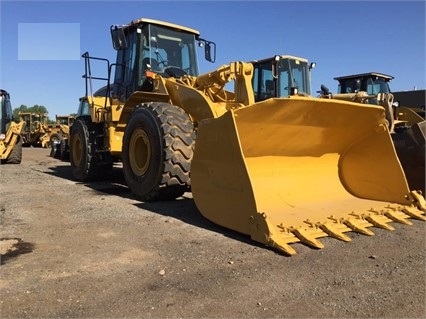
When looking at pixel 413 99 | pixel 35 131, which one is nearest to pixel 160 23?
pixel 413 99

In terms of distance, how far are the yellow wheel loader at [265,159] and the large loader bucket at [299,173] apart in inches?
0.5

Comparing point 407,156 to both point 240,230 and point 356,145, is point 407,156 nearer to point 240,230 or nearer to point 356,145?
point 356,145

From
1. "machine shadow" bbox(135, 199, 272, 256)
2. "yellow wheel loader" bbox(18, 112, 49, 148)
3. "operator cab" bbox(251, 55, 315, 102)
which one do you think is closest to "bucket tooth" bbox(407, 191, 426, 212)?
"machine shadow" bbox(135, 199, 272, 256)

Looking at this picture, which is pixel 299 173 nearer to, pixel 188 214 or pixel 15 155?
pixel 188 214

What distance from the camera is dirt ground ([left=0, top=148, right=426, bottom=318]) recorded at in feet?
8.93

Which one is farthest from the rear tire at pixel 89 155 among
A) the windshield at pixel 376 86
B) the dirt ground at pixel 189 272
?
the windshield at pixel 376 86

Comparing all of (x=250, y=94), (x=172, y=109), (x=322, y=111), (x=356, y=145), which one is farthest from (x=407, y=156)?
(x=172, y=109)

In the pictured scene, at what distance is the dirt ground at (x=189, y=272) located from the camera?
2721 mm

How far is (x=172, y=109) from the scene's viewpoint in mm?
5781

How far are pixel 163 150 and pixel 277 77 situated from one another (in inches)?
257

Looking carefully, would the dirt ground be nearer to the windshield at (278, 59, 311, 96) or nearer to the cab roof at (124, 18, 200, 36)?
the cab roof at (124, 18, 200, 36)

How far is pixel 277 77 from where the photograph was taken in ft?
36.7

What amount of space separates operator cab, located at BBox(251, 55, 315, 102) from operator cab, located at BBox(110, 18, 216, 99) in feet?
11.0

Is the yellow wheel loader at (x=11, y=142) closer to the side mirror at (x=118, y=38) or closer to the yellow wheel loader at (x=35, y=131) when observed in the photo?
the side mirror at (x=118, y=38)
